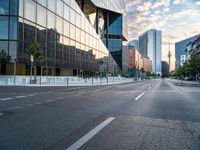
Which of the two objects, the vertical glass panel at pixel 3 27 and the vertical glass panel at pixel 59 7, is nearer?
the vertical glass panel at pixel 3 27

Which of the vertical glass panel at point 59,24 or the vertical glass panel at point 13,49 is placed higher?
the vertical glass panel at point 59,24

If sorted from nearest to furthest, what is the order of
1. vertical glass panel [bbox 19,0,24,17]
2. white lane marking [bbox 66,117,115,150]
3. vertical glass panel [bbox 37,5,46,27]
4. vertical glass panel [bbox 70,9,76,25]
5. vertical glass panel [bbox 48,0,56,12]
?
white lane marking [bbox 66,117,115,150]
vertical glass panel [bbox 19,0,24,17]
vertical glass panel [bbox 37,5,46,27]
vertical glass panel [bbox 48,0,56,12]
vertical glass panel [bbox 70,9,76,25]

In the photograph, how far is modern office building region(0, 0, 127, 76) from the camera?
32562 mm

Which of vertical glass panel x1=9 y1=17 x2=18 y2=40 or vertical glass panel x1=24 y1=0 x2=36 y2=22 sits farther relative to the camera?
vertical glass panel x1=24 y1=0 x2=36 y2=22

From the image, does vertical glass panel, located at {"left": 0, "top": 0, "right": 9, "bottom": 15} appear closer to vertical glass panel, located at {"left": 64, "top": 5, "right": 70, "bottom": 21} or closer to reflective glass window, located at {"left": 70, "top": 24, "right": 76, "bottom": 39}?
vertical glass panel, located at {"left": 64, "top": 5, "right": 70, "bottom": 21}

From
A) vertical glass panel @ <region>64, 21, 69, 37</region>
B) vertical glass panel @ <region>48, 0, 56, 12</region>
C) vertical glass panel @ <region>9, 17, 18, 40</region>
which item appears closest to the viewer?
vertical glass panel @ <region>9, 17, 18, 40</region>

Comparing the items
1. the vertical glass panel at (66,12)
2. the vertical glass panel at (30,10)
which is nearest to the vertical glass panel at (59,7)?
the vertical glass panel at (66,12)

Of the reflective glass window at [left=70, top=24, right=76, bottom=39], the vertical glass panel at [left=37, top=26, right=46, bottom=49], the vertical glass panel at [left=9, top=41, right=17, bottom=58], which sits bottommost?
the vertical glass panel at [left=9, top=41, right=17, bottom=58]

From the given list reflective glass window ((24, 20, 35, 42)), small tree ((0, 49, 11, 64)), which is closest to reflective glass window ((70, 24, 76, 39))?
reflective glass window ((24, 20, 35, 42))

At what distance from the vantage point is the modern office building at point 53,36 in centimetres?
3256

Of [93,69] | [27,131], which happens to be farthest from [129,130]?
[93,69]

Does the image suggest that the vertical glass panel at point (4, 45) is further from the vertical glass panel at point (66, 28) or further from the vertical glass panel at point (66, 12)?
the vertical glass panel at point (66, 12)

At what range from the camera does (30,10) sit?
35469 mm

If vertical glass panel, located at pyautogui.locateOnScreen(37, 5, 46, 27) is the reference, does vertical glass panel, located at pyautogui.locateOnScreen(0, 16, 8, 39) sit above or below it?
below
